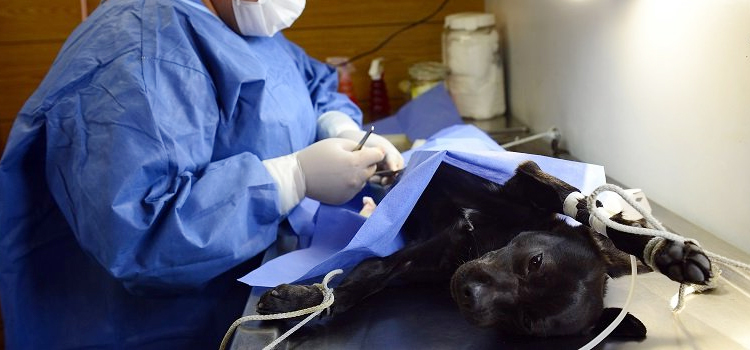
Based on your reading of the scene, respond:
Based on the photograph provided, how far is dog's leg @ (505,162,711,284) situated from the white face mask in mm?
533

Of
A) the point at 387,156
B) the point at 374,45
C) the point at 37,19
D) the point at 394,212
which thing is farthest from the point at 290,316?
the point at 37,19

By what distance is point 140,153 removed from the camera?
0.84 m

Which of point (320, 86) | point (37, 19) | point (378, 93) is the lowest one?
point (378, 93)

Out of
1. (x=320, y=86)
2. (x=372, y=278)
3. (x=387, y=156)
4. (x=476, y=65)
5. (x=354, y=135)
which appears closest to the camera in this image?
(x=372, y=278)

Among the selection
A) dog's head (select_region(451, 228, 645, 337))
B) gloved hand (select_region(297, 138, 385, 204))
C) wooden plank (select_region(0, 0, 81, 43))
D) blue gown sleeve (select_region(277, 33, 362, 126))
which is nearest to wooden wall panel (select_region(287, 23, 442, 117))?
blue gown sleeve (select_region(277, 33, 362, 126))

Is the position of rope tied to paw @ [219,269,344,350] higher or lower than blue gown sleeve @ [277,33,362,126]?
lower

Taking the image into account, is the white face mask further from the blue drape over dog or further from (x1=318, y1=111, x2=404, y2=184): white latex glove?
the blue drape over dog

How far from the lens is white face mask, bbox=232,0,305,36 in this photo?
1.12 m

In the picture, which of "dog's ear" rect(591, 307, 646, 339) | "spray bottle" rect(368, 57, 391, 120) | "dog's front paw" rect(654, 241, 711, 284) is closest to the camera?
"dog's front paw" rect(654, 241, 711, 284)

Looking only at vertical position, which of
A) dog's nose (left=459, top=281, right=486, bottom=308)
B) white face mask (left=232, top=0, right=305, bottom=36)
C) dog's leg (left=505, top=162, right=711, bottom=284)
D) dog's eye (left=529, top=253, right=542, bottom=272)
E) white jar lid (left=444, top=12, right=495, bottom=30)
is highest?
white face mask (left=232, top=0, right=305, bottom=36)

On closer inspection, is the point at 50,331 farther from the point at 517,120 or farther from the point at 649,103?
the point at 517,120

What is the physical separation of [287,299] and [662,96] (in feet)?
1.83

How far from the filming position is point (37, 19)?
6.21 ft

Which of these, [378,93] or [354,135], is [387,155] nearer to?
[354,135]
